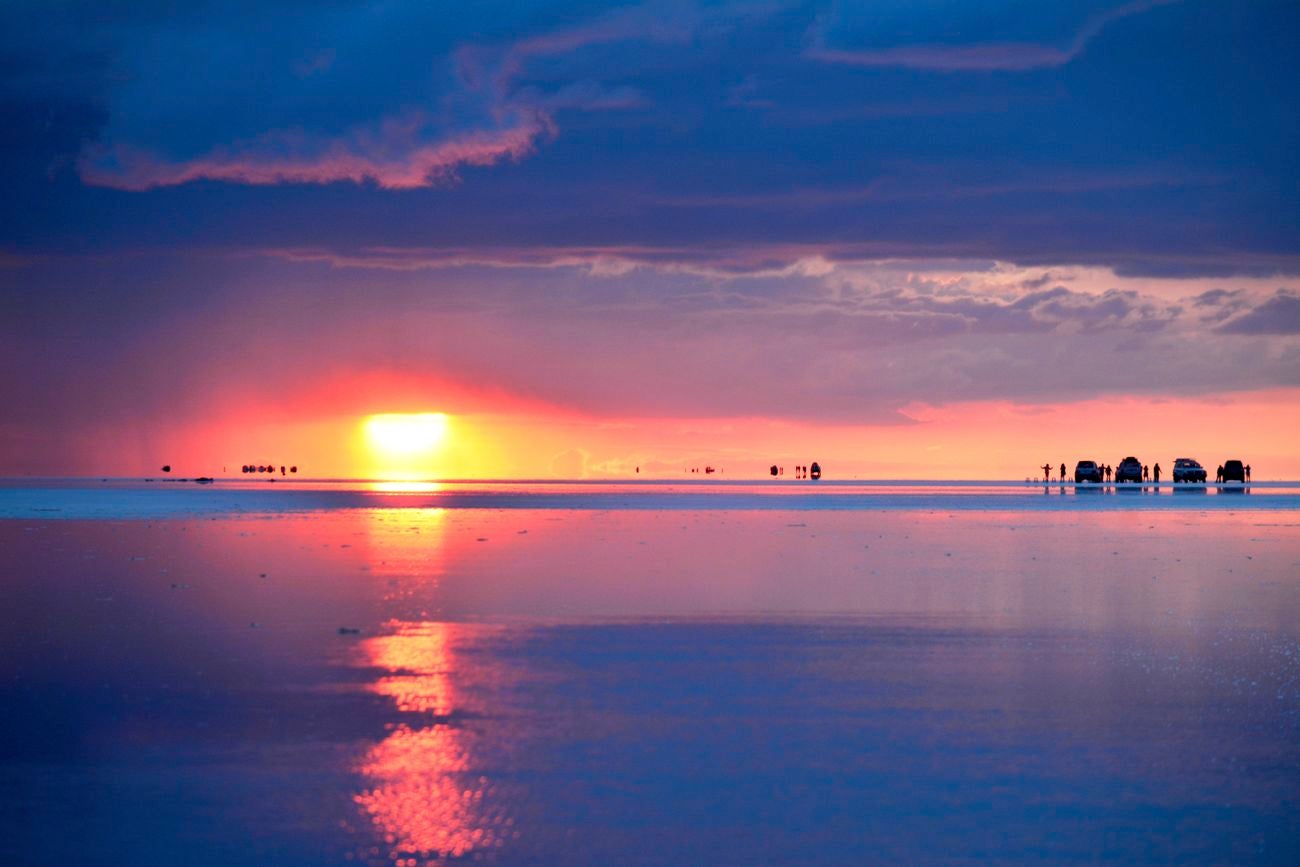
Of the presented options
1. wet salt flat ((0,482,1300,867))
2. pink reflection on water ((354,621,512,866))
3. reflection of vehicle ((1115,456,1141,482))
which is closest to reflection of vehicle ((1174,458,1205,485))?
reflection of vehicle ((1115,456,1141,482))

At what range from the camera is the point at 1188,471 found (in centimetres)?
11981

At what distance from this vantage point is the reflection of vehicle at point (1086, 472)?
126100mm

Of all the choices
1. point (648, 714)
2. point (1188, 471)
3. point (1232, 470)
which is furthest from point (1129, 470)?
point (648, 714)

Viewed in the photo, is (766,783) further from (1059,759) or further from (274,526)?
(274,526)

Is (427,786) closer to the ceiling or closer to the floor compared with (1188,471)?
closer to the floor

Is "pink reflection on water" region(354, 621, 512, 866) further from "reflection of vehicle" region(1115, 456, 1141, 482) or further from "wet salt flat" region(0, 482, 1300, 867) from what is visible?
"reflection of vehicle" region(1115, 456, 1141, 482)

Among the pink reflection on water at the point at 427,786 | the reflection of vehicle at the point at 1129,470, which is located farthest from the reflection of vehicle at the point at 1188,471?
the pink reflection on water at the point at 427,786

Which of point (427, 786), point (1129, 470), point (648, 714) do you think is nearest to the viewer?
point (427, 786)

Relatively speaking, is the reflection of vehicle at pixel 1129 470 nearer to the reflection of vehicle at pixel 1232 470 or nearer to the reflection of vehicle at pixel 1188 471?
the reflection of vehicle at pixel 1188 471

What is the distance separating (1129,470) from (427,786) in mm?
118653

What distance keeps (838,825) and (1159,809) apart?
179 cm

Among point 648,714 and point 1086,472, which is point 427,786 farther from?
point 1086,472

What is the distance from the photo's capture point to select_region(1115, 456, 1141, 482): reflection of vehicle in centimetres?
11844

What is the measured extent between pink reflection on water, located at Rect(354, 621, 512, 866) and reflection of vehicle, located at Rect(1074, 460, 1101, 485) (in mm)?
121929
